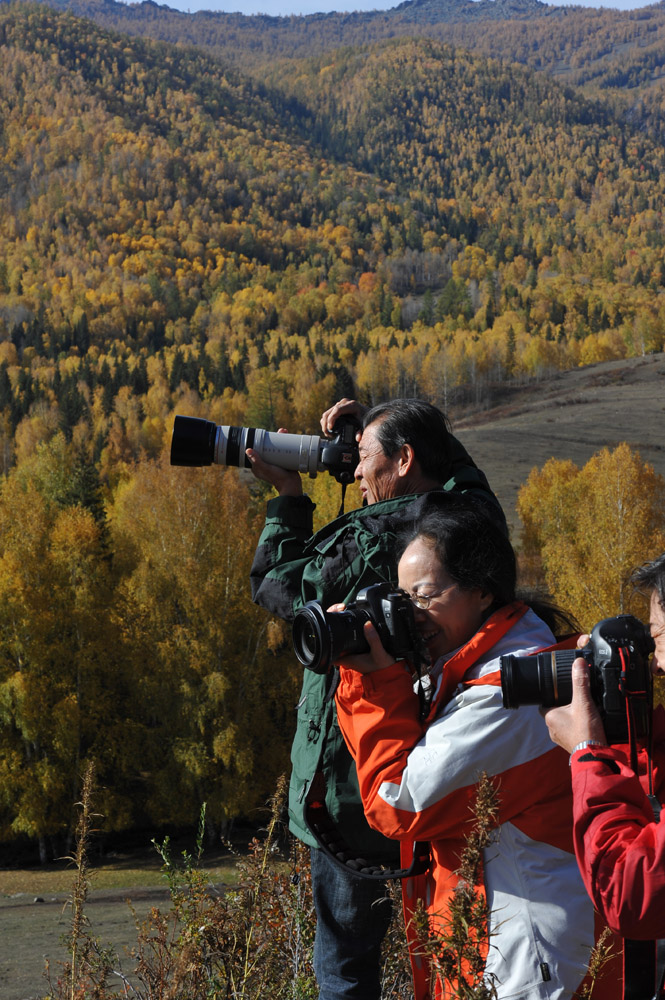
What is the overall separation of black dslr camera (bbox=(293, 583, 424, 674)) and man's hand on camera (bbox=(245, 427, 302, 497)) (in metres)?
1.24

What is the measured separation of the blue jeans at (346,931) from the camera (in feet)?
9.11

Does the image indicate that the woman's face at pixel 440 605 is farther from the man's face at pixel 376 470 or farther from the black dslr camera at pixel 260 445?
the black dslr camera at pixel 260 445

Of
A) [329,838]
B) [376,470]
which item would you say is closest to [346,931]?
[329,838]

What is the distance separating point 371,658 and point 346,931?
105 centimetres

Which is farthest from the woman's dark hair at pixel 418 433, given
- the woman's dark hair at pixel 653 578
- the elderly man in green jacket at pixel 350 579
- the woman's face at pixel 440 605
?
the woman's dark hair at pixel 653 578

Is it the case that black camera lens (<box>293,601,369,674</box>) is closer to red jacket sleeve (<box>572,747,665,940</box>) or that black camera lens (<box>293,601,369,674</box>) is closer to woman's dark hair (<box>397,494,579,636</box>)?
woman's dark hair (<box>397,494,579,636</box>)

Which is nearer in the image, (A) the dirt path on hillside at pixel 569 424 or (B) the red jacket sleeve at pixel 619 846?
(B) the red jacket sleeve at pixel 619 846

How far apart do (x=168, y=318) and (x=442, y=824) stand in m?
150

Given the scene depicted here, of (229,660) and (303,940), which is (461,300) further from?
(303,940)

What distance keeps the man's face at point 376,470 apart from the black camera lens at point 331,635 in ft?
2.93

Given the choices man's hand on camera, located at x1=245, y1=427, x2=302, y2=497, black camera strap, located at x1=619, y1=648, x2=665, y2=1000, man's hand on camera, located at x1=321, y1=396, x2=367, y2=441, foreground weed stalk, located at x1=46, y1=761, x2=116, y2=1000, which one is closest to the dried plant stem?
foreground weed stalk, located at x1=46, y1=761, x2=116, y2=1000

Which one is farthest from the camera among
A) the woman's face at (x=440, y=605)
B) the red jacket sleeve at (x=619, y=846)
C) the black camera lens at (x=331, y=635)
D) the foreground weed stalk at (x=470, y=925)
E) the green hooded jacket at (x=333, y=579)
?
the green hooded jacket at (x=333, y=579)

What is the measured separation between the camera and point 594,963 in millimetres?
1786

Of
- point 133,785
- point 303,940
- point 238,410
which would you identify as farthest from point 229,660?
point 238,410
